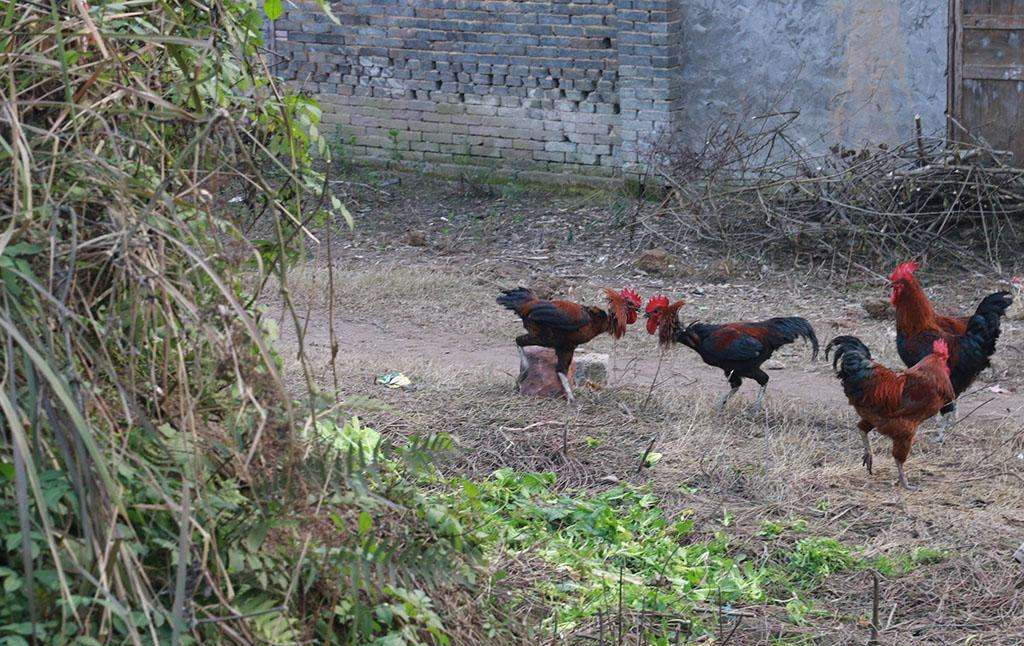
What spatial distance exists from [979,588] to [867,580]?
41 centimetres

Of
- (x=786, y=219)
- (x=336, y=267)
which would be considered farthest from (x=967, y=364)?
(x=336, y=267)

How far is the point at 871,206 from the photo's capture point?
1001cm

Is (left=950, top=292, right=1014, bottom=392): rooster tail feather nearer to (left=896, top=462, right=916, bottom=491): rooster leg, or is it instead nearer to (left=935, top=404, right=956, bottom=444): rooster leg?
(left=935, top=404, right=956, bottom=444): rooster leg

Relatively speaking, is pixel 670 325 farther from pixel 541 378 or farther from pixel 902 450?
pixel 902 450

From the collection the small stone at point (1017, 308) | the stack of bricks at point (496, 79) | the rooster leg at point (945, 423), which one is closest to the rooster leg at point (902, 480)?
the rooster leg at point (945, 423)

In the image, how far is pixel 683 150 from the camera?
1127 centimetres

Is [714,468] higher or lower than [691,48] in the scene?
lower

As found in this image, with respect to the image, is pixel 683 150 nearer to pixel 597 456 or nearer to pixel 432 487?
pixel 597 456

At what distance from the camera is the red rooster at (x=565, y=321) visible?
260 inches

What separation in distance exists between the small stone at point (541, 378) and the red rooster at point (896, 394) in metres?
1.76

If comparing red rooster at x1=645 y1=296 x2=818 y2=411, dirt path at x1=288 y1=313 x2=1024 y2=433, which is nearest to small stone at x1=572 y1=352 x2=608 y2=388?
dirt path at x1=288 y1=313 x2=1024 y2=433

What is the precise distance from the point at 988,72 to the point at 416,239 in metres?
5.51

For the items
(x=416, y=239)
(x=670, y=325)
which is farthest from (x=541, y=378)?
(x=416, y=239)

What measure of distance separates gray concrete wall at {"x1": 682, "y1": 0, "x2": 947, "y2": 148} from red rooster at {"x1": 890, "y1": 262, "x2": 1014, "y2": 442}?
15.2 feet
